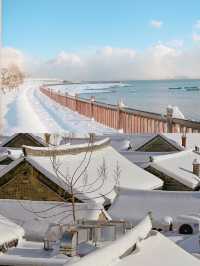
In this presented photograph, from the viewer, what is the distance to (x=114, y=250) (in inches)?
250

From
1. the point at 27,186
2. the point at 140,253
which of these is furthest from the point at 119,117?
the point at 140,253

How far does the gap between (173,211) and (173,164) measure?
3933 millimetres

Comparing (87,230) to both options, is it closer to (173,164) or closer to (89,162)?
(89,162)

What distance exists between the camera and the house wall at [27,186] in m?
12.9

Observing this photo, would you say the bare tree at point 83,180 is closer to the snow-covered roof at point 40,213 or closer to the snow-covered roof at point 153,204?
the snow-covered roof at point 40,213

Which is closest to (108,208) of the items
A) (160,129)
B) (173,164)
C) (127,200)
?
(127,200)

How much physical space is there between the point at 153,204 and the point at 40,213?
2859mm

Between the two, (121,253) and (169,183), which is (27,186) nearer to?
(169,183)

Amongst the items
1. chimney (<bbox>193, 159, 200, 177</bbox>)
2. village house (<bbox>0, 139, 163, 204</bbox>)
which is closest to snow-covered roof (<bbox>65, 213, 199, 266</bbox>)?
village house (<bbox>0, 139, 163, 204</bbox>)

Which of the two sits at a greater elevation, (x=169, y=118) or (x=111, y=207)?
(x=169, y=118)

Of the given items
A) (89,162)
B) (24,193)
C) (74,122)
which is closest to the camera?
(24,193)

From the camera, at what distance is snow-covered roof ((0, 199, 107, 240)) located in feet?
36.6

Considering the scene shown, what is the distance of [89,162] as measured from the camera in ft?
50.8

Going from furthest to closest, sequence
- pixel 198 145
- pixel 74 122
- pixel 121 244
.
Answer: pixel 74 122, pixel 198 145, pixel 121 244
